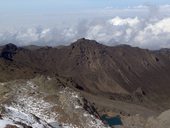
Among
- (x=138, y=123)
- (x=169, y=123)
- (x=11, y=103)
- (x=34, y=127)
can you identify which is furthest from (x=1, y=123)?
(x=138, y=123)

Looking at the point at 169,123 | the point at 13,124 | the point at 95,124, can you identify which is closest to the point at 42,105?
the point at 95,124

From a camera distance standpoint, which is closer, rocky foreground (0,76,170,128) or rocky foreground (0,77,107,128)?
rocky foreground (0,76,170,128)

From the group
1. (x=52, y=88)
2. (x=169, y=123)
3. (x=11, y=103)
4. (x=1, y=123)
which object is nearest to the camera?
(x=1, y=123)

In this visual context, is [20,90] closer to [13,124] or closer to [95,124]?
[95,124]

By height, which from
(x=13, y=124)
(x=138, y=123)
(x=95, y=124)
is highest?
(x=13, y=124)

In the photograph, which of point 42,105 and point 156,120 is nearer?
point 42,105

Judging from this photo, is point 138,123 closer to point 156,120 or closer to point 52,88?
point 156,120

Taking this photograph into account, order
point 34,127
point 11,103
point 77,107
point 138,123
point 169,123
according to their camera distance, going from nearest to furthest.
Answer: point 34,127 → point 11,103 → point 77,107 → point 169,123 → point 138,123

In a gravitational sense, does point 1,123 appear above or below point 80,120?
above

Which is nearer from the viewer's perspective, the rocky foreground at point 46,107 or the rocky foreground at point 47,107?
the rocky foreground at point 46,107
